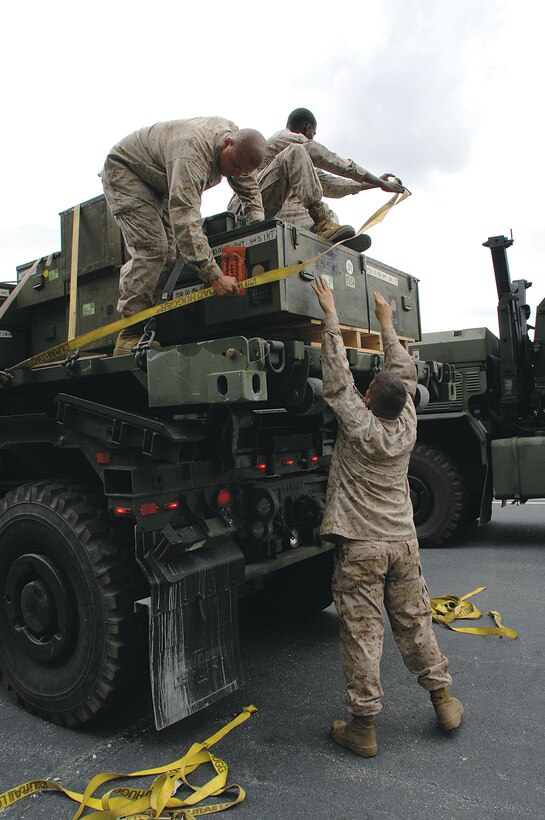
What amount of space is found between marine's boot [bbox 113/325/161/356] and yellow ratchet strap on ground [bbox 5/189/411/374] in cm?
6

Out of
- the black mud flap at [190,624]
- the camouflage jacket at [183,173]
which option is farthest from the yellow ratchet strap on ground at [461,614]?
the camouflage jacket at [183,173]

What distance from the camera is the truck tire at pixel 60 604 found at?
346cm

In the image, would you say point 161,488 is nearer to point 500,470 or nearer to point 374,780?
point 374,780

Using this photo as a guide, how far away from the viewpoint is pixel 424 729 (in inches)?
138

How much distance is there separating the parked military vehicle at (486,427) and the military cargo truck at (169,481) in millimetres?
4383

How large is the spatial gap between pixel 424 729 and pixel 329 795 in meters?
0.80

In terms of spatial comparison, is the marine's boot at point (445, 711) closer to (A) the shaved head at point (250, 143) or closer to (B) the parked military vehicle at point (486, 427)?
(A) the shaved head at point (250, 143)

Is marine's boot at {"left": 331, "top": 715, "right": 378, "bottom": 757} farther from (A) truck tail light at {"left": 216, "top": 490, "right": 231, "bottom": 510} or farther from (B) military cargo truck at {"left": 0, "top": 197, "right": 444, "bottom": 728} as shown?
(A) truck tail light at {"left": 216, "top": 490, "right": 231, "bottom": 510}

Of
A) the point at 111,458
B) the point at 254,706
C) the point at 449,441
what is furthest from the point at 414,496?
the point at 111,458

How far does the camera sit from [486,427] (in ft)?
28.9

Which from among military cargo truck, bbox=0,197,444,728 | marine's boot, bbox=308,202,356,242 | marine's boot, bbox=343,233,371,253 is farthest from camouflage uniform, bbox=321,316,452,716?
marine's boot, bbox=343,233,371,253

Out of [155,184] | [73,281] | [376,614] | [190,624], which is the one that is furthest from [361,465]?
[73,281]

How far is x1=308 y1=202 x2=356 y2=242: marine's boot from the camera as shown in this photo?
4105 millimetres

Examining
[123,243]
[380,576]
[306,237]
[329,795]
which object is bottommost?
[329,795]
